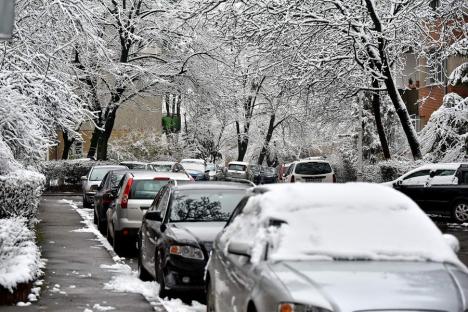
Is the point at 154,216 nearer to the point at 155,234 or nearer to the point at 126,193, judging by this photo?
the point at 155,234

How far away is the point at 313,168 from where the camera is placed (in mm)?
32844

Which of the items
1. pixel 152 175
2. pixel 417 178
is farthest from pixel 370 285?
pixel 417 178

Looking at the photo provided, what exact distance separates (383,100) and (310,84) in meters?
26.6

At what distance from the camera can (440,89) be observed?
4050cm

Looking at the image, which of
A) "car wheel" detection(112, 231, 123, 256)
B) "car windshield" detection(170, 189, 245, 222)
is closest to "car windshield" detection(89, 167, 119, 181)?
"car wheel" detection(112, 231, 123, 256)

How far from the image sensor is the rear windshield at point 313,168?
32531 millimetres

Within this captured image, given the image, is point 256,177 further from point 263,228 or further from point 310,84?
point 263,228

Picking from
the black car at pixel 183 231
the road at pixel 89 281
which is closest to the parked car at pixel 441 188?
→ the road at pixel 89 281

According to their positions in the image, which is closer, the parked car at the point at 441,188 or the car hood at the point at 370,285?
the car hood at the point at 370,285

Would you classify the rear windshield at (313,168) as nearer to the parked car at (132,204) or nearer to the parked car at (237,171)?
the parked car at (237,171)

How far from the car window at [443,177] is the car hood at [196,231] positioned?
1464cm

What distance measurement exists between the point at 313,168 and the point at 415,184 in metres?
7.90

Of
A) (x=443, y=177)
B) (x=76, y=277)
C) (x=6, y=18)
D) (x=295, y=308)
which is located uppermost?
(x=6, y=18)

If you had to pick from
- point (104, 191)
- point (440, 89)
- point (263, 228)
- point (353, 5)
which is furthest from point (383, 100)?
point (263, 228)
